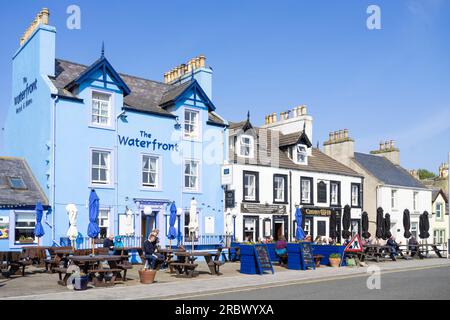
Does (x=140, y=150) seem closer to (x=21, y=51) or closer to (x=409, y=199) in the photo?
(x=21, y=51)

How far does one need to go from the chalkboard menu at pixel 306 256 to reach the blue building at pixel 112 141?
6809mm

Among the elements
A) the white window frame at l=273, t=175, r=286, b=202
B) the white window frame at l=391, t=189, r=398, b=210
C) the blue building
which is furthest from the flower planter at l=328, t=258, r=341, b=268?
the white window frame at l=391, t=189, r=398, b=210

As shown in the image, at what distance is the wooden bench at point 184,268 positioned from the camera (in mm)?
18941

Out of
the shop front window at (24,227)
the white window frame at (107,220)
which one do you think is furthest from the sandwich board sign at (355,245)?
the shop front window at (24,227)

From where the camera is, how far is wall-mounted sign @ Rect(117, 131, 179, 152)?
88.2 ft

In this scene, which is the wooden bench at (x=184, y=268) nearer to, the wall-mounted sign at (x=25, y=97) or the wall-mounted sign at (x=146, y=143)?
the wall-mounted sign at (x=146, y=143)

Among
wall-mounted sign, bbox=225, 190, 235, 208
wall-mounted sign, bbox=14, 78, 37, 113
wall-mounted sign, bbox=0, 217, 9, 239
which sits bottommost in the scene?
wall-mounted sign, bbox=0, 217, 9, 239

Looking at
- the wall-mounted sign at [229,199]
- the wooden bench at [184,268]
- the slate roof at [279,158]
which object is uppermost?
the slate roof at [279,158]

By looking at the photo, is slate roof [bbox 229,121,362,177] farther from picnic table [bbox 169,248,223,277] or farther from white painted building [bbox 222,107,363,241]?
picnic table [bbox 169,248,223,277]

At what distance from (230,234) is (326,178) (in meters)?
10.4

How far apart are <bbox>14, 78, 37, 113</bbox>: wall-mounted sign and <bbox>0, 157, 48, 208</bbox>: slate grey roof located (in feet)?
9.47

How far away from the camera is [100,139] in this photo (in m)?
26.0

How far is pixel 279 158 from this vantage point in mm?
34719
